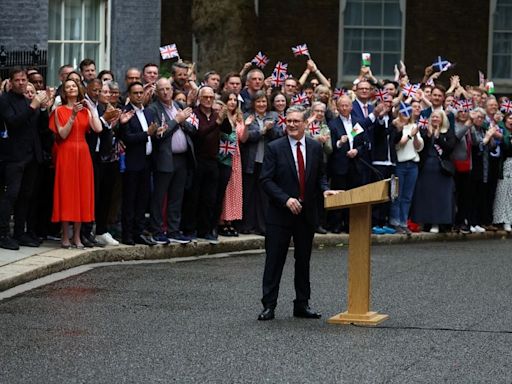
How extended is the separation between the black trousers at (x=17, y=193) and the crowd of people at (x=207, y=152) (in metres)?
0.02

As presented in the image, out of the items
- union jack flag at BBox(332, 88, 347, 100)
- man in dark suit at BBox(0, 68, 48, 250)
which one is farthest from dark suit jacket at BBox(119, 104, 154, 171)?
union jack flag at BBox(332, 88, 347, 100)

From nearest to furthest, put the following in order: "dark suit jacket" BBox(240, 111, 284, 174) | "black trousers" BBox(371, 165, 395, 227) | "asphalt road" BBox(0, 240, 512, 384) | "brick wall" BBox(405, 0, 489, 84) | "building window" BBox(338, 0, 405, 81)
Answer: "asphalt road" BBox(0, 240, 512, 384), "dark suit jacket" BBox(240, 111, 284, 174), "black trousers" BBox(371, 165, 395, 227), "brick wall" BBox(405, 0, 489, 84), "building window" BBox(338, 0, 405, 81)

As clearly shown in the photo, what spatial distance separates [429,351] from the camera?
1151 cm

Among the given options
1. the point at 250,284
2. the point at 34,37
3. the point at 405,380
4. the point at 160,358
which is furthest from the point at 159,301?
the point at 34,37

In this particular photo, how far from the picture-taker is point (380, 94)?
72.6 ft

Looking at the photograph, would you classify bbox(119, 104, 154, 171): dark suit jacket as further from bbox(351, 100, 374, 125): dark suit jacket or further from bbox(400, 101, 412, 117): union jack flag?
bbox(400, 101, 412, 117): union jack flag

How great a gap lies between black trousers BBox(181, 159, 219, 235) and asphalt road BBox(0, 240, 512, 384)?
5.44 ft

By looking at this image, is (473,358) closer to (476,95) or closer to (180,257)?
(180,257)

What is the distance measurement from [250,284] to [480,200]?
30.0 ft

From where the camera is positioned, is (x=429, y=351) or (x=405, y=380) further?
(x=429, y=351)

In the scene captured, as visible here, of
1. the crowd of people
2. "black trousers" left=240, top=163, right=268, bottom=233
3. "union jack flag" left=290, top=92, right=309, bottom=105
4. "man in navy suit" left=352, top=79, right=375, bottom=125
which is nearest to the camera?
the crowd of people

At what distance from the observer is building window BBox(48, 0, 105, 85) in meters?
23.4

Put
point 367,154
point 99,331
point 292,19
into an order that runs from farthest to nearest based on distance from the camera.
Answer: point 292,19, point 367,154, point 99,331

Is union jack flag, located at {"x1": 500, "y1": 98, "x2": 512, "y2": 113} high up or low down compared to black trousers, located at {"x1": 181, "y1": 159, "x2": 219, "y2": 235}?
up
